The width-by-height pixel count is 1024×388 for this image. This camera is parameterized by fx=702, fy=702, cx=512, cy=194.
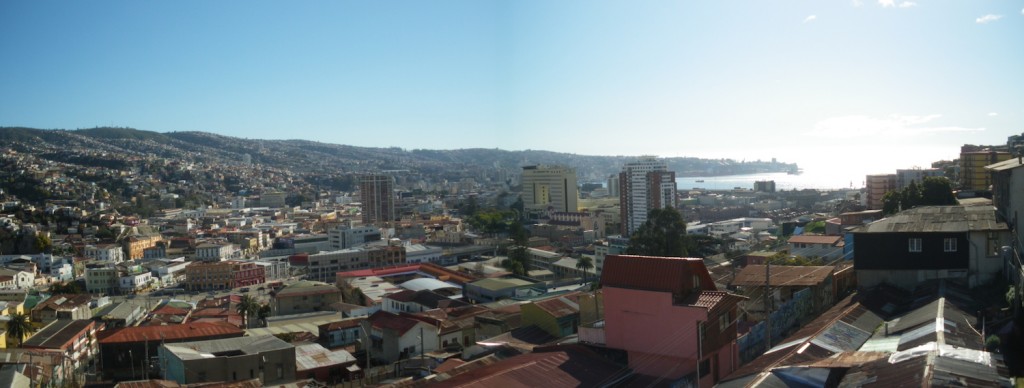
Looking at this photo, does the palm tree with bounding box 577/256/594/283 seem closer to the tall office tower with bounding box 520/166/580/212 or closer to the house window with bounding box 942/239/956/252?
the house window with bounding box 942/239/956/252

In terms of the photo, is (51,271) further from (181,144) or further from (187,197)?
(181,144)

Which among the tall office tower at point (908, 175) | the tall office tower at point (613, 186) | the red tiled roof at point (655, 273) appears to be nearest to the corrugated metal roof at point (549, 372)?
the red tiled roof at point (655, 273)

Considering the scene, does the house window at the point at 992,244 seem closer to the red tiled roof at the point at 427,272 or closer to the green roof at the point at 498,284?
the green roof at the point at 498,284

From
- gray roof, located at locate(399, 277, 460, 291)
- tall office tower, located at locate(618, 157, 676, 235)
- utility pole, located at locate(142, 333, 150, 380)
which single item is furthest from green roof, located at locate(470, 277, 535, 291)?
tall office tower, located at locate(618, 157, 676, 235)

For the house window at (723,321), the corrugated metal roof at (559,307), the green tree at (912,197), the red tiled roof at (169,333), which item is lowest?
the red tiled roof at (169,333)

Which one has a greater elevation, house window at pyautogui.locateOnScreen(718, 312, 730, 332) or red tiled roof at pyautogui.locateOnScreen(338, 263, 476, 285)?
house window at pyautogui.locateOnScreen(718, 312, 730, 332)
